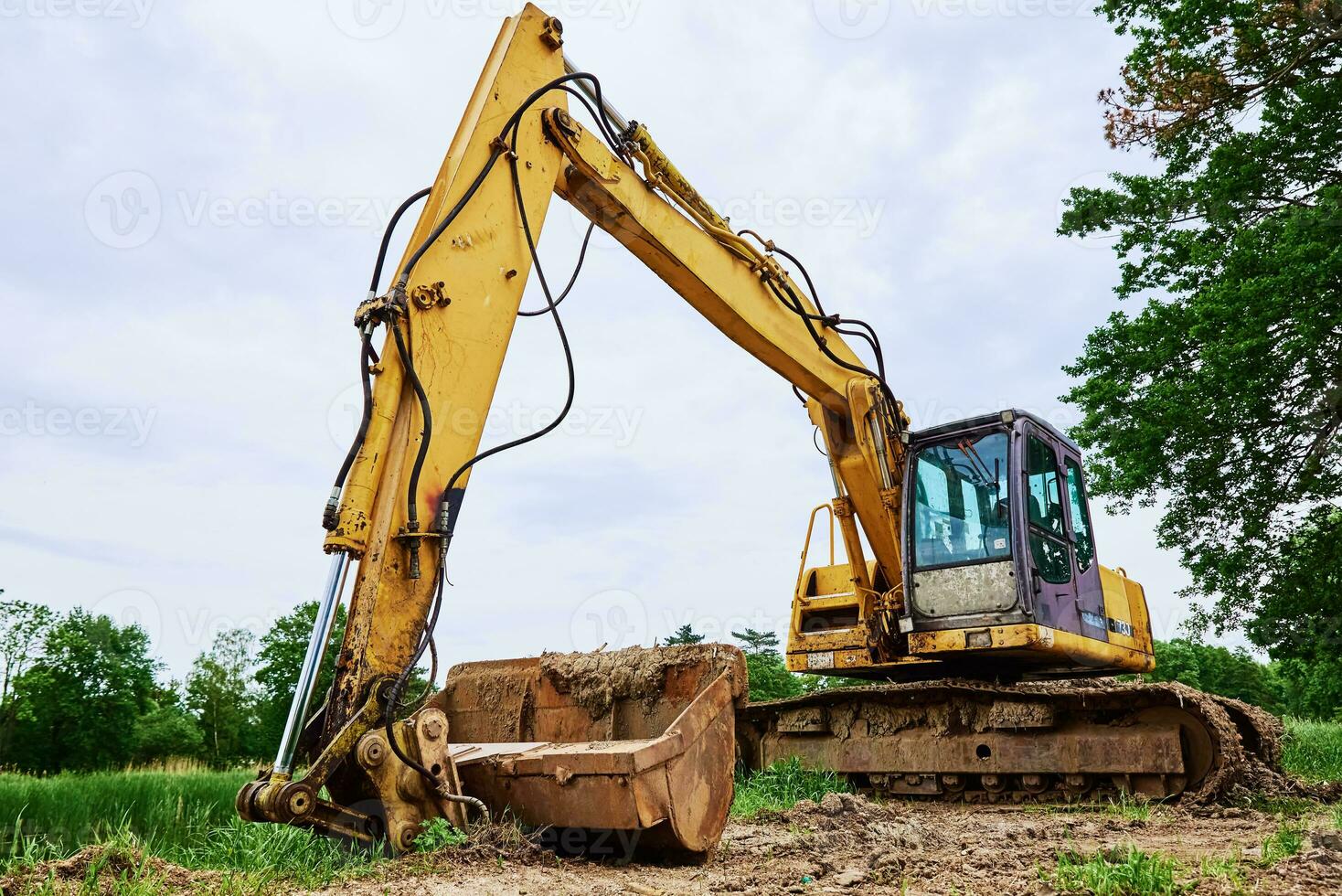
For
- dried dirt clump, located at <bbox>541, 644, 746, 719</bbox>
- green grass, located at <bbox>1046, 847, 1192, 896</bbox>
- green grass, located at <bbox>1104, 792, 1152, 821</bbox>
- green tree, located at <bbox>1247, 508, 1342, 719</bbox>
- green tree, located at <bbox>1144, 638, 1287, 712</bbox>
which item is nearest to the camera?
green grass, located at <bbox>1046, 847, 1192, 896</bbox>

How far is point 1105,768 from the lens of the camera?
264 inches

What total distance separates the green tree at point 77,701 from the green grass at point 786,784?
25958 mm

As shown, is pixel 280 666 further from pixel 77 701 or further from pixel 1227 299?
pixel 1227 299

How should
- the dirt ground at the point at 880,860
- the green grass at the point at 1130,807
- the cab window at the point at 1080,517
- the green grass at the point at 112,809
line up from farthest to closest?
1. the cab window at the point at 1080,517
2. the green grass at the point at 1130,807
3. the green grass at the point at 112,809
4. the dirt ground at the point at 880,860

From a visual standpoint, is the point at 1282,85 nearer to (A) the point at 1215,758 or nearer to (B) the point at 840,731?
(A) the point at 1215,758

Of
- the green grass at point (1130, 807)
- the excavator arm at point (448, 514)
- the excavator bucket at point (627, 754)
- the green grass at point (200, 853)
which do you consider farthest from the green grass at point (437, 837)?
the green grass at point (1130, 807)

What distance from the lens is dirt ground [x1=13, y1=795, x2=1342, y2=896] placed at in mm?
3137

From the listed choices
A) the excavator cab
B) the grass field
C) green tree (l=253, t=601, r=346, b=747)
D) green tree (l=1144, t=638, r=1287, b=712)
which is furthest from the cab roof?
green tree (l=1144, t=638, r=1287, b=712)

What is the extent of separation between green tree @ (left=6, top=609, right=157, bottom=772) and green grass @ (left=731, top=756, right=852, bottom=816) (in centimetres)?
2596

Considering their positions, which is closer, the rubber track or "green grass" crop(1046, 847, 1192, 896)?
"green grass" crop(1046, 847, 1192, 896)

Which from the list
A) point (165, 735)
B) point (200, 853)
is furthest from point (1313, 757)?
point (165, 735)

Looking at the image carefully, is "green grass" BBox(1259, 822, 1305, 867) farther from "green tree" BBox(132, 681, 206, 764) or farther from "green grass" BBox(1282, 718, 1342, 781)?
"green tree" BBox(132, 681, 206, 764)

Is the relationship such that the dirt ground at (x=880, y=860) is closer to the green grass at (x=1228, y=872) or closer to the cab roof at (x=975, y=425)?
the green grass at (x=1228, y=872)

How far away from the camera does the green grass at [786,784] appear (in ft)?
22.5
